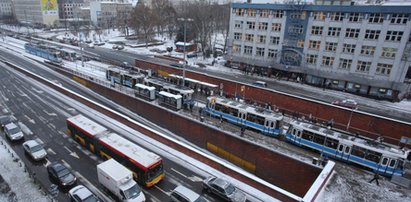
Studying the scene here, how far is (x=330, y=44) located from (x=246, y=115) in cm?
2747

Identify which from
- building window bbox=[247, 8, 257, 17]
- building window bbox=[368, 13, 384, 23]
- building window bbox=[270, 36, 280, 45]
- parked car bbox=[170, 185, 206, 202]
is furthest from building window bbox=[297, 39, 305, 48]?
parked car bbox=[170, 185, 206, 202]

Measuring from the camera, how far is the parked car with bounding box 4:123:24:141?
24.4m

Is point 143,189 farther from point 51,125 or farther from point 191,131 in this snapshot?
point 51,125

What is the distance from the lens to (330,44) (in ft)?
148

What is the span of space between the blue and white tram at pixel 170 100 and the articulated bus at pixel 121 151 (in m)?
11.3

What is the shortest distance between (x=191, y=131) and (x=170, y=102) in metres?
6.47

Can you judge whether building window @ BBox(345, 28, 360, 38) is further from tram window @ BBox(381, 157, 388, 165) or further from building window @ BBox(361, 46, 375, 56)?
tram window @ BBox(381, 157, 388, 165)

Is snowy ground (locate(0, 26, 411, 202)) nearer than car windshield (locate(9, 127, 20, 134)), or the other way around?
snowy ground (locate(0, 26, 411, 202))

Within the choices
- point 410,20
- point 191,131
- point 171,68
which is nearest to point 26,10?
point 171,68

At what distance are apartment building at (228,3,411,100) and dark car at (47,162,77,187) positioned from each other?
42264 mm

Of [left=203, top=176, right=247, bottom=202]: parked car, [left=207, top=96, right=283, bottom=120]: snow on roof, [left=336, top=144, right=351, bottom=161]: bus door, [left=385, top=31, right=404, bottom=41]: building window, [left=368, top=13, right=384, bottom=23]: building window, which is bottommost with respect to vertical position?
[left=203, top=176, right=247, bottom=202]: parked car

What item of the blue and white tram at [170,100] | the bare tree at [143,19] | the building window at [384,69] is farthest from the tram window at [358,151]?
the bare tree at [143,19]

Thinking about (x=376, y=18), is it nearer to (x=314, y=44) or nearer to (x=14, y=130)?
(x=314, y=44)

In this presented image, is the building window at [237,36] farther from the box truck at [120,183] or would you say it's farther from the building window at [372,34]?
the box truck at [120,183]
